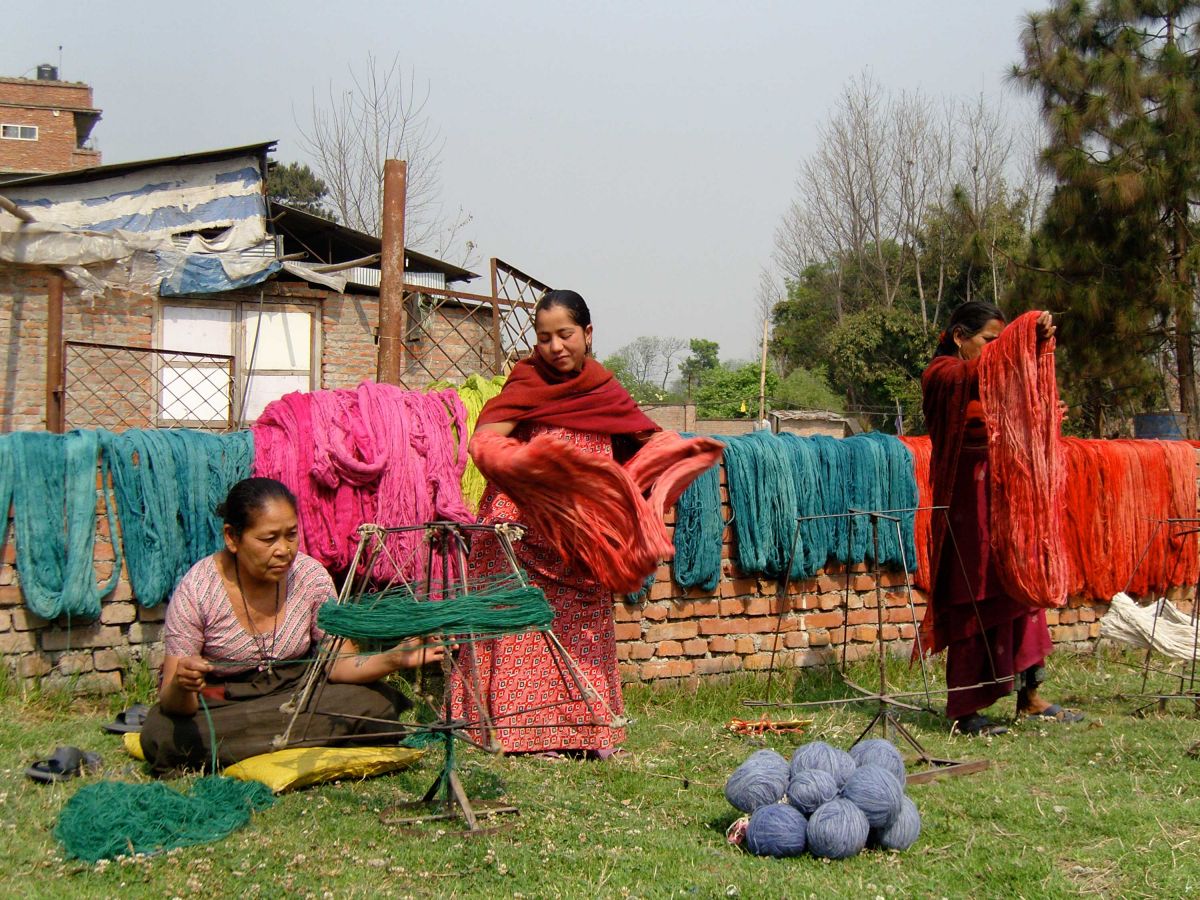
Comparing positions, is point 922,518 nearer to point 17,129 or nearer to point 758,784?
point 758,784

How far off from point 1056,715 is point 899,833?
2298mm

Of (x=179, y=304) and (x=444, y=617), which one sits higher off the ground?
(x=179, y=304)

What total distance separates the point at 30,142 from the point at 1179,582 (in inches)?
1178

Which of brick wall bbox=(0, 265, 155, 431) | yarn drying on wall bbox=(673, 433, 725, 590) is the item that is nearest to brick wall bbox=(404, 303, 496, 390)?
brick wall bbox=(0, 265, 155, 431)

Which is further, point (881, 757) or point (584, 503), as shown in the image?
point (584, 503)

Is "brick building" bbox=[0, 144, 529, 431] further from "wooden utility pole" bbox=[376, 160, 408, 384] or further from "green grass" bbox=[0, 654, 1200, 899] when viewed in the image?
"green grass" bbox=[0, 654, 1200, 899]

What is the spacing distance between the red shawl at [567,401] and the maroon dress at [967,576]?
1.40 meters

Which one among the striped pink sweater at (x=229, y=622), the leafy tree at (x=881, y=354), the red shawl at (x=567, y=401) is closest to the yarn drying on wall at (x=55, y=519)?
the striped pink sweater at (x=229, y=622)

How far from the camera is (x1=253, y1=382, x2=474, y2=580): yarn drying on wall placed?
209 inches

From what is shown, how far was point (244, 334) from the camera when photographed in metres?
14.4

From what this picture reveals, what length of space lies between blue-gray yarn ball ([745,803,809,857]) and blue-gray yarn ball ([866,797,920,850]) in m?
0.22

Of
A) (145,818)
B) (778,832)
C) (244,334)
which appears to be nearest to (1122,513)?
(778,832)

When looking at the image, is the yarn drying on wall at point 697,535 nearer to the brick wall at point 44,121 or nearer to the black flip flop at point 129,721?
the black flip flop at point 129,721

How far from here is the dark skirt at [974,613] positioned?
504 cm
